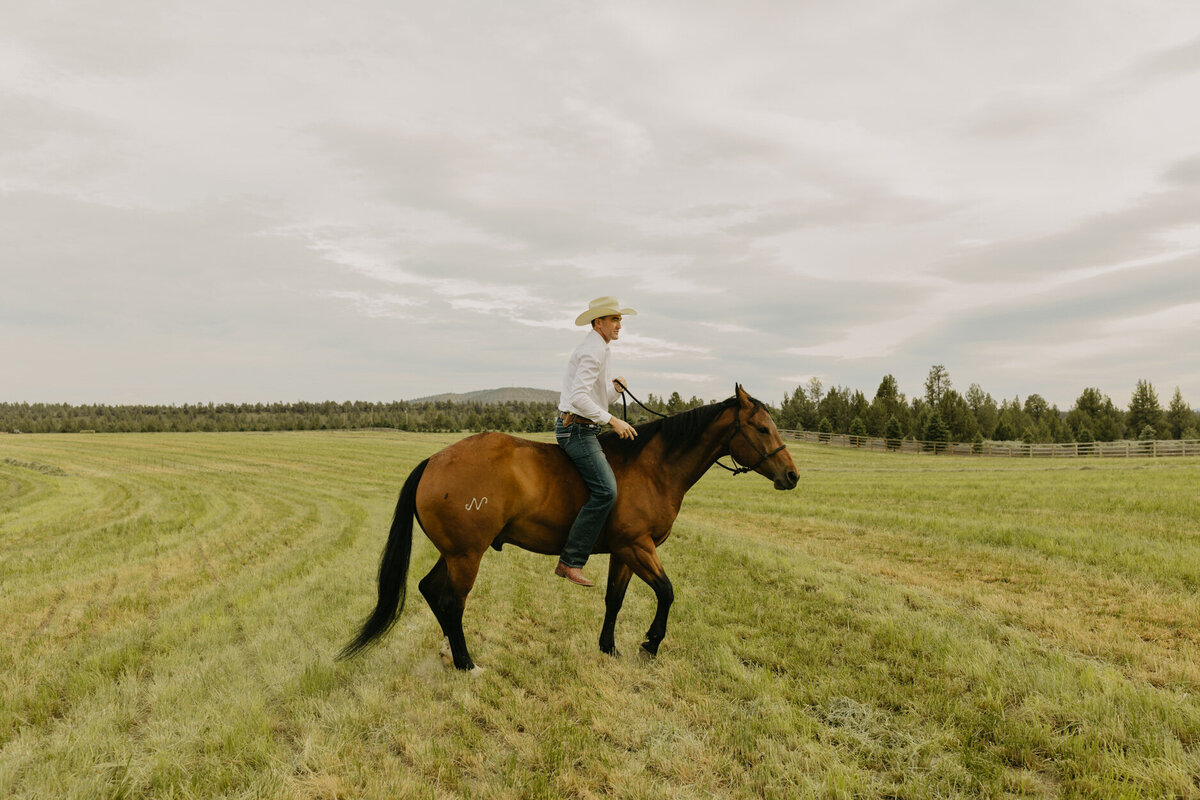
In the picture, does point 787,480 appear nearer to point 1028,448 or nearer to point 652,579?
point 652,579

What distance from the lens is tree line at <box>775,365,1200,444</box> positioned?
74.2 m

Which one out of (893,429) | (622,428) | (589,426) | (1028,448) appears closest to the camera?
(622,428)

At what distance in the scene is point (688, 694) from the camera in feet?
16.1

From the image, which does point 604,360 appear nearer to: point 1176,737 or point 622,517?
point 622,517

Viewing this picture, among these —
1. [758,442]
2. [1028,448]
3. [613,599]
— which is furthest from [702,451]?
[1028,448]

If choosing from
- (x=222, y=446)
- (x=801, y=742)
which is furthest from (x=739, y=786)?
(x=222, y=446)

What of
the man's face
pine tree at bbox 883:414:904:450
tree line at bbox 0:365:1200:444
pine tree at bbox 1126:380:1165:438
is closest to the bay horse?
the man's face

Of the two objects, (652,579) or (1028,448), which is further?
(1028,448)

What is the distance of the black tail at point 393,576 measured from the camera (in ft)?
18.6

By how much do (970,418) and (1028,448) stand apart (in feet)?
93.5

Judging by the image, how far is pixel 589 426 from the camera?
589 centimetres

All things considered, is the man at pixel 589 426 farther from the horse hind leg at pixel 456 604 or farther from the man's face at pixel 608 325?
the horse hind leg at pixel 456 604

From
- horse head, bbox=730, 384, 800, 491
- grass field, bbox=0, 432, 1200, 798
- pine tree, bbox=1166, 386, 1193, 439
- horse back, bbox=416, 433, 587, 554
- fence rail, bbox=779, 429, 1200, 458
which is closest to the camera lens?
grass field, bbox=0, 432, 1200, 798

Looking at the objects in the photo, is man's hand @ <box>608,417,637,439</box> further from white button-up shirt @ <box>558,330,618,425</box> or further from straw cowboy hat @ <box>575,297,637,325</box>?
straw cowboy hat @ <box>575,297,637,325</box>
